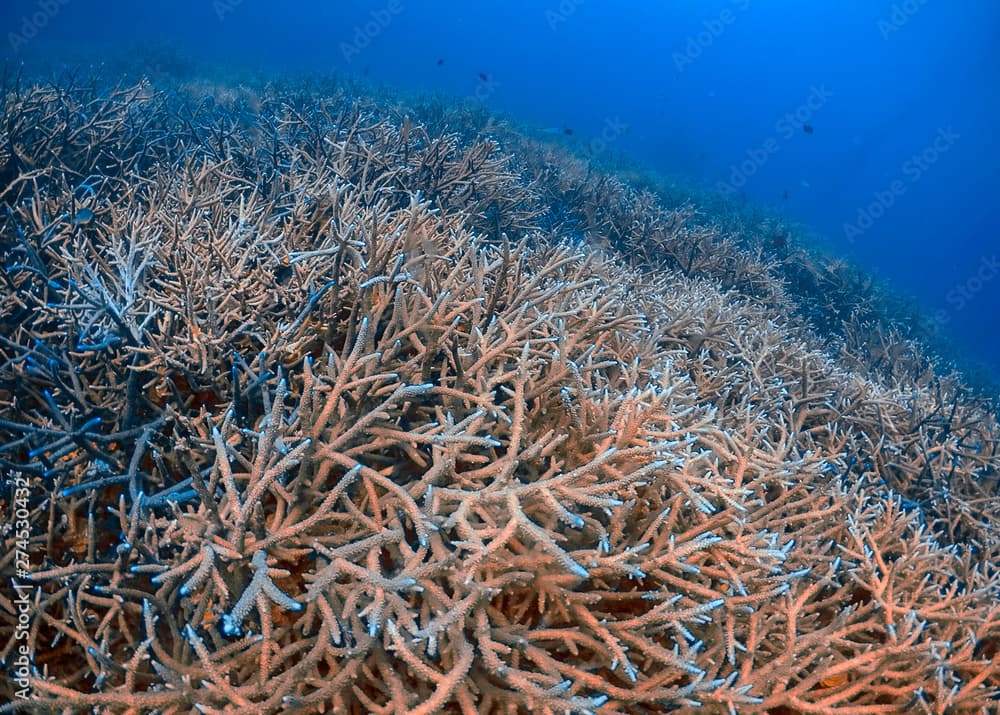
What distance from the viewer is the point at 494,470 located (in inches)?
68.6

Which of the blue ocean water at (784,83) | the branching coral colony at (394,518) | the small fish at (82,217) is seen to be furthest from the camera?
the blue ocean water at (784,83)

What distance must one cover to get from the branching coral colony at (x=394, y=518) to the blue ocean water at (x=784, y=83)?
49944 millimetres

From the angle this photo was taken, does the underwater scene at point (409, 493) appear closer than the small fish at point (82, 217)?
Yes

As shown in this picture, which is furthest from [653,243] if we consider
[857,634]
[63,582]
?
[63,582]

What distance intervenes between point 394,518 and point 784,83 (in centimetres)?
16942

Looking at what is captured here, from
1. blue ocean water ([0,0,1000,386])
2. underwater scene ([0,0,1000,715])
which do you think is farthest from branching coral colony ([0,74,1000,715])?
blue ocean water ([0,0,1000,386])

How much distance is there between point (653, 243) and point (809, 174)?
118378mm

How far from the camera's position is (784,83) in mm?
135750

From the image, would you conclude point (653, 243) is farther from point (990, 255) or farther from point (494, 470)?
point (990, 255)

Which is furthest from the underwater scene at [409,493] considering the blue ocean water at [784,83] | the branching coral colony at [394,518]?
the blue ocean water at [784,83]

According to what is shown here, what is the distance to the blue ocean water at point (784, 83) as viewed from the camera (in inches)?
2724

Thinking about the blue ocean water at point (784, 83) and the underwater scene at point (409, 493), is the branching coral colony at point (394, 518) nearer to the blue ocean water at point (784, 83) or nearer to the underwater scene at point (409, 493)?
the underwater scene at point (409, 493)

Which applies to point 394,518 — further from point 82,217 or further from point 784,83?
point 784,83

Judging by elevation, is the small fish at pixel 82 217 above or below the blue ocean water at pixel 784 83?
below
